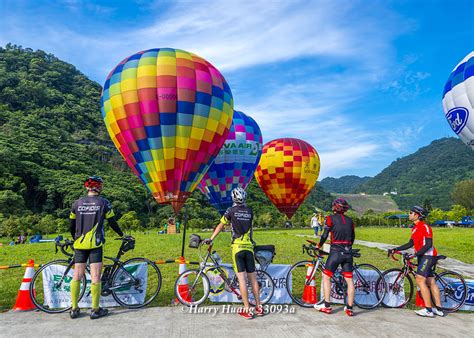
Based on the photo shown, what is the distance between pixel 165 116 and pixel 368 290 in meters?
10.8

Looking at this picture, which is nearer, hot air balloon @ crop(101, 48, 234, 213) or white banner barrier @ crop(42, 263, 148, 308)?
white banner barrier @ crop(42, 263, 148, 308)

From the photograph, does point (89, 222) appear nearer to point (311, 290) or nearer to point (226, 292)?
point (226, 292)

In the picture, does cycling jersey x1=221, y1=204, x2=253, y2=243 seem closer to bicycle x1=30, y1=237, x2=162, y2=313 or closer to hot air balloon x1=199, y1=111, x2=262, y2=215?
bicycle x1=30, y1=237, x2=162, y2=313

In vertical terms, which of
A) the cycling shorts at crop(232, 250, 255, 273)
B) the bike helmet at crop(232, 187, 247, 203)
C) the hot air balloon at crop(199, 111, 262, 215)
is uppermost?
the hot air balloon at crop(199, 111, 262, 215)

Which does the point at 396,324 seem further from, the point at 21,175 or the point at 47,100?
the point at 47,100

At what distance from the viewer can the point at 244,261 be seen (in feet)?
Answer: 21.4

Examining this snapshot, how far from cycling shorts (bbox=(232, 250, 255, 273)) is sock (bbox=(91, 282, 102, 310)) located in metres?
2.45

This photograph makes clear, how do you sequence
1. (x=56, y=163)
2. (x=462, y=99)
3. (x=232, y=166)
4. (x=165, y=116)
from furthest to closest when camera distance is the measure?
(x=56, y=163), (x=232, y=166), (x=462, y=99), (x=165, y=116)

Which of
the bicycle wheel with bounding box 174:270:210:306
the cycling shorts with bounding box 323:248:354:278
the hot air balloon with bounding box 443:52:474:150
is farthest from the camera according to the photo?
the hot air balloon with bounding box 443:52:474:150

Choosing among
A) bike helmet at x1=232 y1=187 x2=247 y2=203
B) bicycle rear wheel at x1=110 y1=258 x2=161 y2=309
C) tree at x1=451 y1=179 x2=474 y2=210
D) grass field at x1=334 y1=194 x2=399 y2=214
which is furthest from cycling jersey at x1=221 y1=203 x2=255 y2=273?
grass field at x1=334 y1=194 x2=399 y2=214

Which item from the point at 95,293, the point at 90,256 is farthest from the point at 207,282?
the point at 90,256

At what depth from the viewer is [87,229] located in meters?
6.23

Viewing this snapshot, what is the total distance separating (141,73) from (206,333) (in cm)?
1246

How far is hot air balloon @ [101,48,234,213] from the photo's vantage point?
49.2 feet
